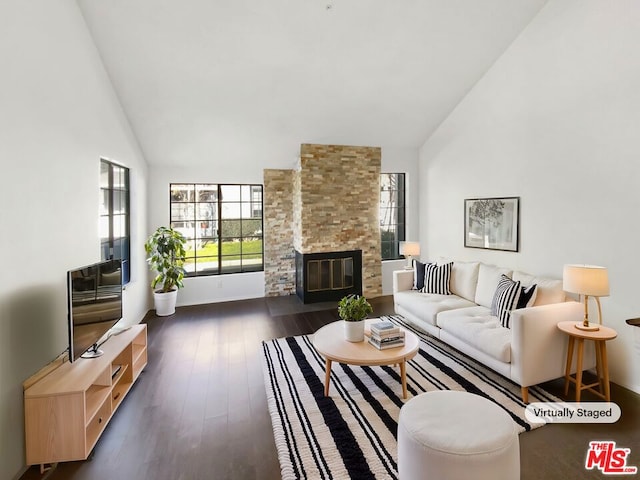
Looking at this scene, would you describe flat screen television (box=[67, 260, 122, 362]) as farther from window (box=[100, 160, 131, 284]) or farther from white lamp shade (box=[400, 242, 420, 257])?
white lamp shade (box=[400, 242, 420, 257])

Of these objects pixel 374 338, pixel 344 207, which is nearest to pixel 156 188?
pixel 344 207

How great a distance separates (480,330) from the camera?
10.1 feet

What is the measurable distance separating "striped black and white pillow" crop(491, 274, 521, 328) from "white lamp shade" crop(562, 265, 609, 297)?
1.69 ft

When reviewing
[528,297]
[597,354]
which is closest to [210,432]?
[528,297]

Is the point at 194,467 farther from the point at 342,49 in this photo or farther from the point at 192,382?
the point at 342,49

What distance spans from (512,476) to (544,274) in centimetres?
275

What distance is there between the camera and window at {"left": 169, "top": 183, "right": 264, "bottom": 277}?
5.66m

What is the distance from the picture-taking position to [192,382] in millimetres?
3061

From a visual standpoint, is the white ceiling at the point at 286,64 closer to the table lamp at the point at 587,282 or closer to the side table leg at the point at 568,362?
the table lamp at the point at 587,282

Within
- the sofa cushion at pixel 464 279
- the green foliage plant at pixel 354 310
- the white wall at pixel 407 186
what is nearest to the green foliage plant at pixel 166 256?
the green foliage plant at pixel 354 310

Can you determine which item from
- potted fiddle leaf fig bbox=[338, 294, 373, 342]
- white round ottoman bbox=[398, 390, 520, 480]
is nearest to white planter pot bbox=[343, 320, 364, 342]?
potted fiddle leaf fig bbox=[338, 294, 373, 342]

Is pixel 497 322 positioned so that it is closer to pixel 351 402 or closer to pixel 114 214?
pixel 351 402

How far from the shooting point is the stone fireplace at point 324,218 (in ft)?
18.1

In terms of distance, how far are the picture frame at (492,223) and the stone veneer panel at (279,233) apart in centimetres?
306
